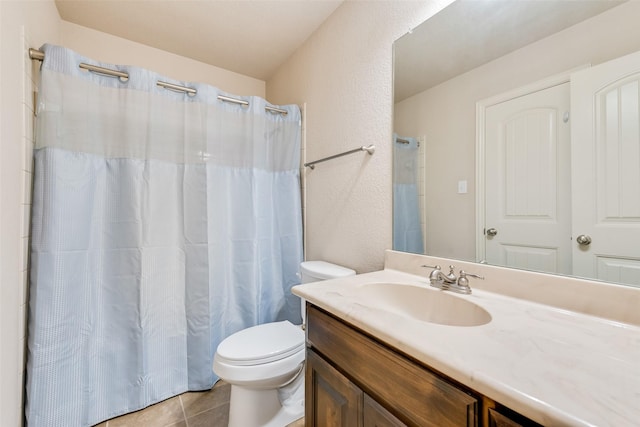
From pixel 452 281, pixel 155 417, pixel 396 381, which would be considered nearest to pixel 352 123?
pixel 452 281

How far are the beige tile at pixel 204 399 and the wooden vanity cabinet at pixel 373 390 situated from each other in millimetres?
835

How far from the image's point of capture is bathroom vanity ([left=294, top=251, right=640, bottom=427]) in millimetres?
394

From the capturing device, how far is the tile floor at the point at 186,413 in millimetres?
1300

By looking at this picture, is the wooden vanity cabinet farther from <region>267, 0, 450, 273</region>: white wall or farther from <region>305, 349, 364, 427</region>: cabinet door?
<region>267, 0, 450, 273</region>: white wall

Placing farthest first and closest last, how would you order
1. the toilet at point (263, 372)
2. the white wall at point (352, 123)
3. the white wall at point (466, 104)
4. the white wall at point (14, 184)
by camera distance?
the white wall at point (352, 123) < the toilet at point (263, 372) < the white wall at point (14, 184) < the white wall at point (466, 104)

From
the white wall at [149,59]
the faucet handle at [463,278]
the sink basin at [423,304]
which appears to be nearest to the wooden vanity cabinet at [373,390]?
the sink basin at [423,304]

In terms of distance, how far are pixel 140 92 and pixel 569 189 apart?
75.3 inches

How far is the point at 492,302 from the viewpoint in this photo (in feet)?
2.57

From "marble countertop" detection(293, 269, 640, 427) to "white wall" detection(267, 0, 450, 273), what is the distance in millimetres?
651

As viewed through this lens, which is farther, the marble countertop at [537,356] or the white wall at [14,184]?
the white wall at [14,184]

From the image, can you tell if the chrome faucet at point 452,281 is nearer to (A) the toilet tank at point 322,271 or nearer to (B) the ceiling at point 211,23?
(A) the toilet tank at point 322,271

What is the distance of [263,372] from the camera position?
44.7 inches

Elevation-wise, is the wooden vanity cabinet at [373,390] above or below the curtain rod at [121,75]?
below

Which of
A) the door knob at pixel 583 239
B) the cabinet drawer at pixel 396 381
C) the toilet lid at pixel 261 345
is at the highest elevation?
the door knob at pixel 583 239
